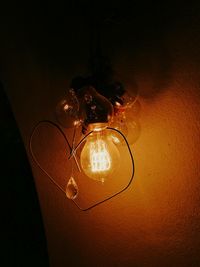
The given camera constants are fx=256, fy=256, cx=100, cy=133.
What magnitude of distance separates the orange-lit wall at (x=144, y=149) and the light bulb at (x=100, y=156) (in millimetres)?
88

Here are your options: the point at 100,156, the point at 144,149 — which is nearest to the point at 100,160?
the point at 100,156

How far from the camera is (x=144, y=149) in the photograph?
64 centimetres

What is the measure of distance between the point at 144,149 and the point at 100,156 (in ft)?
0.40

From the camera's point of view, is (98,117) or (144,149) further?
(144,149)

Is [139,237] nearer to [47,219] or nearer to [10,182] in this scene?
[47,219]

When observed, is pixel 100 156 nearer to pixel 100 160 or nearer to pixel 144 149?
pixel 100 160

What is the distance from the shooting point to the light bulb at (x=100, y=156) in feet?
1.91

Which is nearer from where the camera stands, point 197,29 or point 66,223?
point 197,29

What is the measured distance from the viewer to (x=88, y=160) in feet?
1.93

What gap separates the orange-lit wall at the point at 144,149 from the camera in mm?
573

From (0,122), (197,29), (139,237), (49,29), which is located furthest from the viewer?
(0,122)

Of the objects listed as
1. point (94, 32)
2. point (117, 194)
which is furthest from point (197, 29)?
point (117, 194)

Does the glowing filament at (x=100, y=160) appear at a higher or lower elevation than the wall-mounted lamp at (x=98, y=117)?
lower

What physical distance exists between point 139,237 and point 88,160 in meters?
0.26
